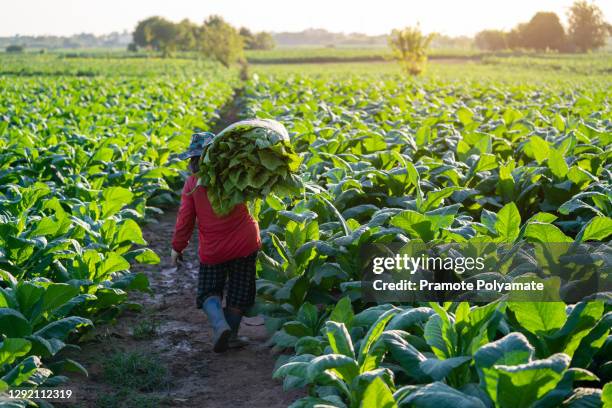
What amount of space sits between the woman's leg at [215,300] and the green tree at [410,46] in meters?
29.7

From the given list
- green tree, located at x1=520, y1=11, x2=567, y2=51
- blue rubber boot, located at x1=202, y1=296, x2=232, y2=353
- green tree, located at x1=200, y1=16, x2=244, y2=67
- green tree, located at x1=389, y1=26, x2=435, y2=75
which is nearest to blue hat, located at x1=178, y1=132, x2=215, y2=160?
blue rubber boot, located at x1=202, y1=296, x2=232, y2=353

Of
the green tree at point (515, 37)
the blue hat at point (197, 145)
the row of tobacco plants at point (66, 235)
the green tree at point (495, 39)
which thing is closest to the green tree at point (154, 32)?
the green tree at point (515, 37)

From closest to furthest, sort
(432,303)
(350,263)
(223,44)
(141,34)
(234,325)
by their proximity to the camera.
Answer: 1. (432,303)
2. (350,263)
3. (234,325)
4. (223,44)
5. (141,34)

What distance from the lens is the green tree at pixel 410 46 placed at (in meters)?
33.1

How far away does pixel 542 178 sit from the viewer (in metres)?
6.45

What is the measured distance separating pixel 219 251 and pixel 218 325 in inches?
21.0

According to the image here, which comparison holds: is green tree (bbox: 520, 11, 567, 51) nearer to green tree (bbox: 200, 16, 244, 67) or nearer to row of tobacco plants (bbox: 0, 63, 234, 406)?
green tree (bbox: 200, 16, 244, 67)

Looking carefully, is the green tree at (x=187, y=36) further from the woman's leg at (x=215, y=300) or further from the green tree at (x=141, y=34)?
the woman's leg at (x=215, y=300)

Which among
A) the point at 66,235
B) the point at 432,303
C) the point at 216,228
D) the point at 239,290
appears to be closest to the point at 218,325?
the point at 239,290

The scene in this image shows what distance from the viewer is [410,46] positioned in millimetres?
33344

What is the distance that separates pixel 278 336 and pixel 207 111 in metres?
13.5

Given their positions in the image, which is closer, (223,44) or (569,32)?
(223,44)

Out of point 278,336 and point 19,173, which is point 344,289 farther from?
point 19,173

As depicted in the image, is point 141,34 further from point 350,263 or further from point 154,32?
point 350,263
